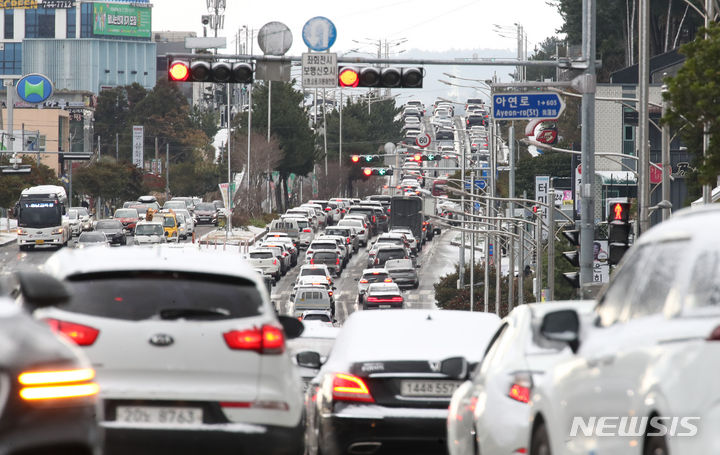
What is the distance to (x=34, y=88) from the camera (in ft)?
254

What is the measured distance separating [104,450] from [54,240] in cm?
6537

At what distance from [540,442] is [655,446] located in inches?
75.1

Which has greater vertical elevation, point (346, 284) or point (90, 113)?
point (90, 113)

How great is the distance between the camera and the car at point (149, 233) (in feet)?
239

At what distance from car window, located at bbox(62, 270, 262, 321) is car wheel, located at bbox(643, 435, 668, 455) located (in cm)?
347

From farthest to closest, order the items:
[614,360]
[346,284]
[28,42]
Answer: [28,42] < [346,284] < [614,360]

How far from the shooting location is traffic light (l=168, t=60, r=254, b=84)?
2564 cm

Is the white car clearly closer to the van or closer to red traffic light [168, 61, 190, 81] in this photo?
red traffic light [168, 61, 190, 81]

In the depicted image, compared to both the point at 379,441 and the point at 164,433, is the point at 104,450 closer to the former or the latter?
the point at 164,433

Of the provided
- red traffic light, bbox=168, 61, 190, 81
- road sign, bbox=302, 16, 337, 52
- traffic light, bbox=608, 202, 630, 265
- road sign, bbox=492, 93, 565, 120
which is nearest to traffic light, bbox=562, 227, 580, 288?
road sign, bbox=492, 93, 565, 120

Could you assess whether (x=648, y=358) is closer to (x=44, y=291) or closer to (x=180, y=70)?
(x=44, y=291)

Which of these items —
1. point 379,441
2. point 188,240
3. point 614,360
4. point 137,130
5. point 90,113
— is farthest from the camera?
point 90,113

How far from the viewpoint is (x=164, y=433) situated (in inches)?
317

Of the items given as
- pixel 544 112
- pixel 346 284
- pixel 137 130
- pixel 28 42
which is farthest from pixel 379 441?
pixel 28 42
